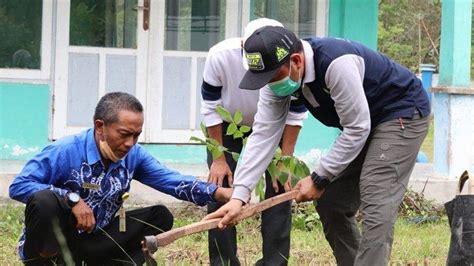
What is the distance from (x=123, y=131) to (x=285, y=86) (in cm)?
90

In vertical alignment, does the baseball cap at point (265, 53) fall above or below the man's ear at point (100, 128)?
above

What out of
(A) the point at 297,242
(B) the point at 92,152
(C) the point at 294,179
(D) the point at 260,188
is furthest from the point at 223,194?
(A) the point at 297,242

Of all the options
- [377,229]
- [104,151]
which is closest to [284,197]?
[377,229]

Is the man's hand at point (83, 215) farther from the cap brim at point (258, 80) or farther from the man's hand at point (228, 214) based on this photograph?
the cap brim at point (258, 80)

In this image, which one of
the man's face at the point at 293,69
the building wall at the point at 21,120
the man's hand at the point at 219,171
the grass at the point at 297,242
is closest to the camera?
the man's face at the point at 293,69

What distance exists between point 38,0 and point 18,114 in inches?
41.6

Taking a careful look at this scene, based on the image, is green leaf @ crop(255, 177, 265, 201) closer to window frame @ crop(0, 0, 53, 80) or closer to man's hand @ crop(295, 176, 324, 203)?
man's hand @ crop(295, 176, 324, 203)

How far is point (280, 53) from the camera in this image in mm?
5191

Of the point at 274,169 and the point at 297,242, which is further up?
the point at 274,169

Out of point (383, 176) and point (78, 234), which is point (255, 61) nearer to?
point (383, 176)

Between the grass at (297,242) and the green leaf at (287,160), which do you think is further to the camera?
the grass at (297,242)

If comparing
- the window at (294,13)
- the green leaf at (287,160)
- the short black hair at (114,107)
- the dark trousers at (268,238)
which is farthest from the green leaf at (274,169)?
the window at (294,13)

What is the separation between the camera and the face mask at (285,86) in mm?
5363

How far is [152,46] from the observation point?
11.0 meters
